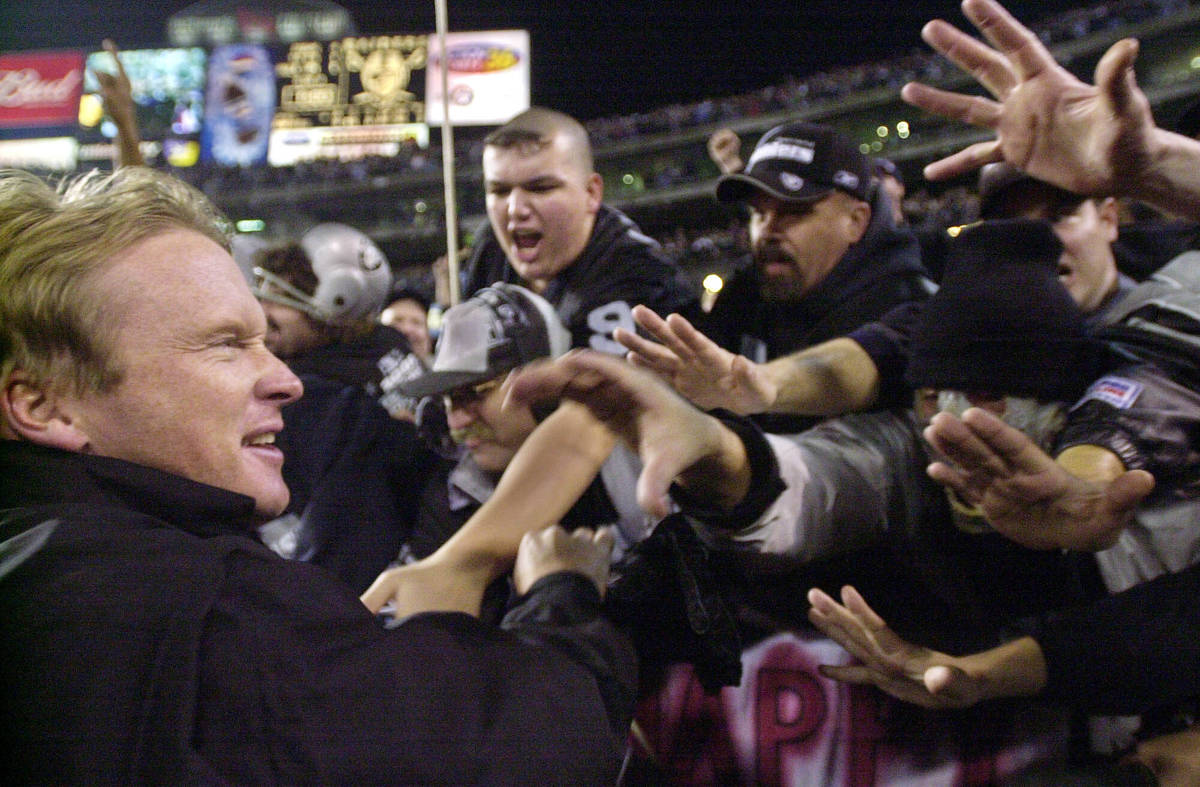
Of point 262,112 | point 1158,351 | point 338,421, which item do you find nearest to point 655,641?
point 1158,351

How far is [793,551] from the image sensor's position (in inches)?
64.9

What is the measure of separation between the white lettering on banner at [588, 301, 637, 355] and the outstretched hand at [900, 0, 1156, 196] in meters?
0.82

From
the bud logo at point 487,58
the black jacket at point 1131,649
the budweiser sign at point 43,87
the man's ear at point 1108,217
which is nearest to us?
the black jacket at point 1131,649

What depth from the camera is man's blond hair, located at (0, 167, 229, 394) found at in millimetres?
1199

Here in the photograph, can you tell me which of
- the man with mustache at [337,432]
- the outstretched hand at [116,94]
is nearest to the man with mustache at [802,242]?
the man with mustache at [337,432]

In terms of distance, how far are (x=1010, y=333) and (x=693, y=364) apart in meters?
0.56

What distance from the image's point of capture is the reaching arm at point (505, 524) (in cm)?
155

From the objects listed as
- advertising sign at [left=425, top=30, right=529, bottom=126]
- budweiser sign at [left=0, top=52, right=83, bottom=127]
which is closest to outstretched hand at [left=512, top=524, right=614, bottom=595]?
advertising sign at [left=425, top=30, right=529, bottom=126]

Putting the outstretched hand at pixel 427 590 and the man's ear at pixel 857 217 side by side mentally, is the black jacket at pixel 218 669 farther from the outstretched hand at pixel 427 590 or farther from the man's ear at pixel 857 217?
the man's ear at pixel 857 217

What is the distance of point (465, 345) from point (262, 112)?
31.1 meters

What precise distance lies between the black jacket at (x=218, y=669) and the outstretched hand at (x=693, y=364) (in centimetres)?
62

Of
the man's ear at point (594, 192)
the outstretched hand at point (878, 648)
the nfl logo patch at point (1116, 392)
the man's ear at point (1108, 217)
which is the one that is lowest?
the outstretched hand at point (878, 648)

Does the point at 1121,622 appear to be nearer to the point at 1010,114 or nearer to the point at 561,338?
the point at 1010,114

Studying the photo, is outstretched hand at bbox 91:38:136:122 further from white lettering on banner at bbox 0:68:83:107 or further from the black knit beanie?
white lettering on banner at bbox 0:68:83:107
